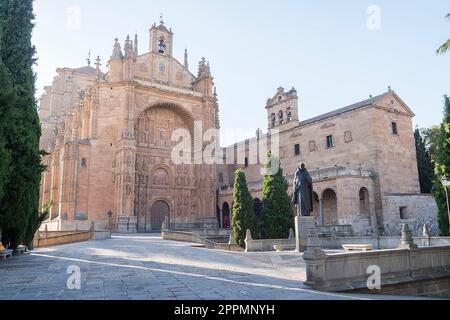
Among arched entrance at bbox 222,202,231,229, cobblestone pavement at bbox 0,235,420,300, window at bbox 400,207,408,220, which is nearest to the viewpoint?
cobblestone pavement at bbox 0,235,420,300

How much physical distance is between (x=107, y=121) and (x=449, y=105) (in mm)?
29300

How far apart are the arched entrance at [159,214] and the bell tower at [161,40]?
17.0 m

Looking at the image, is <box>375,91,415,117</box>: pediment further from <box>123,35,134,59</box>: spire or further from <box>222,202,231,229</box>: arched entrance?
<box>123,35,134,59</box>: spire

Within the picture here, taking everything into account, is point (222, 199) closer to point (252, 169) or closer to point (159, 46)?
point (252, 169)

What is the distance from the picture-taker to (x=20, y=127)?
40.2ft

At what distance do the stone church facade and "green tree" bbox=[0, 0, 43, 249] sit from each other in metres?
19.9

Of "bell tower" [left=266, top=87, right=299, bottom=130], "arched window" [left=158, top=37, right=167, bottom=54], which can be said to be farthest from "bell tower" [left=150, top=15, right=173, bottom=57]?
"bell tower" [left=266, top=87, right=299, bottom=130]

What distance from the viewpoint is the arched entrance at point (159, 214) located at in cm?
3747

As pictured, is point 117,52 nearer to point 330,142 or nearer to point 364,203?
point 330,142

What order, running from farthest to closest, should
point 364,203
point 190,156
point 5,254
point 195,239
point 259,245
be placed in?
point 190,156
point 364,203
point 195,239
point 259,245
point 5,254

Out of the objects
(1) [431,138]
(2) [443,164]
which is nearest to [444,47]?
(2) [443,164]

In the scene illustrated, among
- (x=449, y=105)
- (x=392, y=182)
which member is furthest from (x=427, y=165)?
(x=449, y=105)

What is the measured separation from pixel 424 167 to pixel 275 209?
19516mm

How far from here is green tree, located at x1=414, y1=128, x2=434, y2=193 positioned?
113ft
